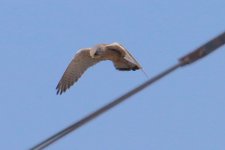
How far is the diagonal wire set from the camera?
2285 millimetres

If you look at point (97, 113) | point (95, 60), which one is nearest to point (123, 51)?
point (95, 60)

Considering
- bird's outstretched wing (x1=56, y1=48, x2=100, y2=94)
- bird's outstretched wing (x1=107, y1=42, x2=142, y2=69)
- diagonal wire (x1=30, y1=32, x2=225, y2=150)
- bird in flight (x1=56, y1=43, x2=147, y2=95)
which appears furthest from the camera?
bird's outstretched wing (x1=56, y1=48, x2=100, y2=94)

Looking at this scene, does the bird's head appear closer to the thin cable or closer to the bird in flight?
the bird in flight

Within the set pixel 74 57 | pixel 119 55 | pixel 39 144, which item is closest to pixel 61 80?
pixel 74 57

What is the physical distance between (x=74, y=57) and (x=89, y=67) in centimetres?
55

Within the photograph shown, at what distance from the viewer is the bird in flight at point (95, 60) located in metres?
19.0

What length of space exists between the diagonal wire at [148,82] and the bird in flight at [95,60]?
53.5 feet

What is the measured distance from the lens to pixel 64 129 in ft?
8.14

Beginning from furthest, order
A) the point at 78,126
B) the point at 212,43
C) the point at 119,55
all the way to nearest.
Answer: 1. the point at 119,55
2. the point at 78,126
3. the point at 212,43

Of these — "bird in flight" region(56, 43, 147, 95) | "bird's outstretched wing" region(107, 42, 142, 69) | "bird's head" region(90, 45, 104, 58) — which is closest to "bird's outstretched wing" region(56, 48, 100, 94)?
"bird in flight" region(56, 43, 147, 95)

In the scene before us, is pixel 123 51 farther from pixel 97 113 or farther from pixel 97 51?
pixel 97 113

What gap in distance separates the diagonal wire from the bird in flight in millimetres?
16316

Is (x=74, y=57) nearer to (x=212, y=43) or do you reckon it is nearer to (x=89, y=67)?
(x=89, y=67)

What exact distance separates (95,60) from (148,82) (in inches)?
690
